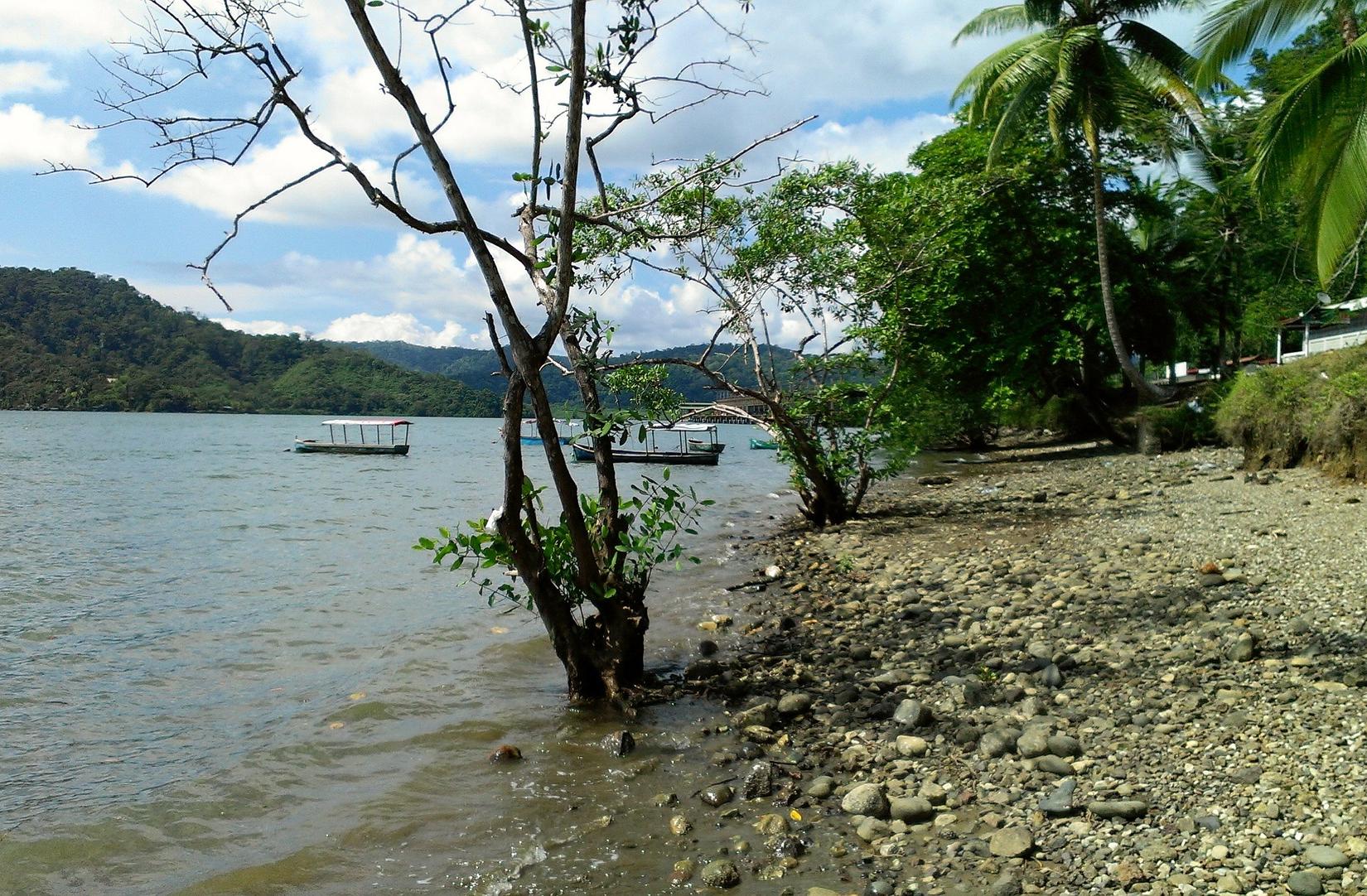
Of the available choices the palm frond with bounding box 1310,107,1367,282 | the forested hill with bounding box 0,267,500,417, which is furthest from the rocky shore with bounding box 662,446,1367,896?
the forested hill with bounding box 0,267,500,417

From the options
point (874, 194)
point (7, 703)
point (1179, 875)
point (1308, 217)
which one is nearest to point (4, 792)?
point (7, 703)

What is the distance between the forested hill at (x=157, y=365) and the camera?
277 ft

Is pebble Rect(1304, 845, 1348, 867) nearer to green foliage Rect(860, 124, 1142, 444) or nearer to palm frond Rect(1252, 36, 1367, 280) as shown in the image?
palm frond Rect(1252, 36, 1367, 280)

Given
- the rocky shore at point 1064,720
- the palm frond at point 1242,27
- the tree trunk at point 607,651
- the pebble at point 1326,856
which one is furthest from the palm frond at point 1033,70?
the pebble at point 1326,856

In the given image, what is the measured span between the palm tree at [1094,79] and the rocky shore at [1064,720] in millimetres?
13159

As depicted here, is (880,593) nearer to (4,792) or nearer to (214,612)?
(4,792)

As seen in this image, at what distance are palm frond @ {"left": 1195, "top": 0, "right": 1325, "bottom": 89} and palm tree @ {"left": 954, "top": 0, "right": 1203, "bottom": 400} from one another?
3148mm

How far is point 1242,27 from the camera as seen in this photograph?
15812 millimetres

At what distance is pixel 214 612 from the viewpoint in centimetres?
1269

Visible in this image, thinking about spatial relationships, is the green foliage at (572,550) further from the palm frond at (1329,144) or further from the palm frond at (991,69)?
the palm frond at (991,69)

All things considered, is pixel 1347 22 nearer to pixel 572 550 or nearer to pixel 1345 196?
pixel 1345 196

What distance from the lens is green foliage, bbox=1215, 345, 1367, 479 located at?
A: 12.9 meters

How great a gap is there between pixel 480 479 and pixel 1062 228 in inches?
988

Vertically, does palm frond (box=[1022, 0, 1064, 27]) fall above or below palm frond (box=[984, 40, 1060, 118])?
above
